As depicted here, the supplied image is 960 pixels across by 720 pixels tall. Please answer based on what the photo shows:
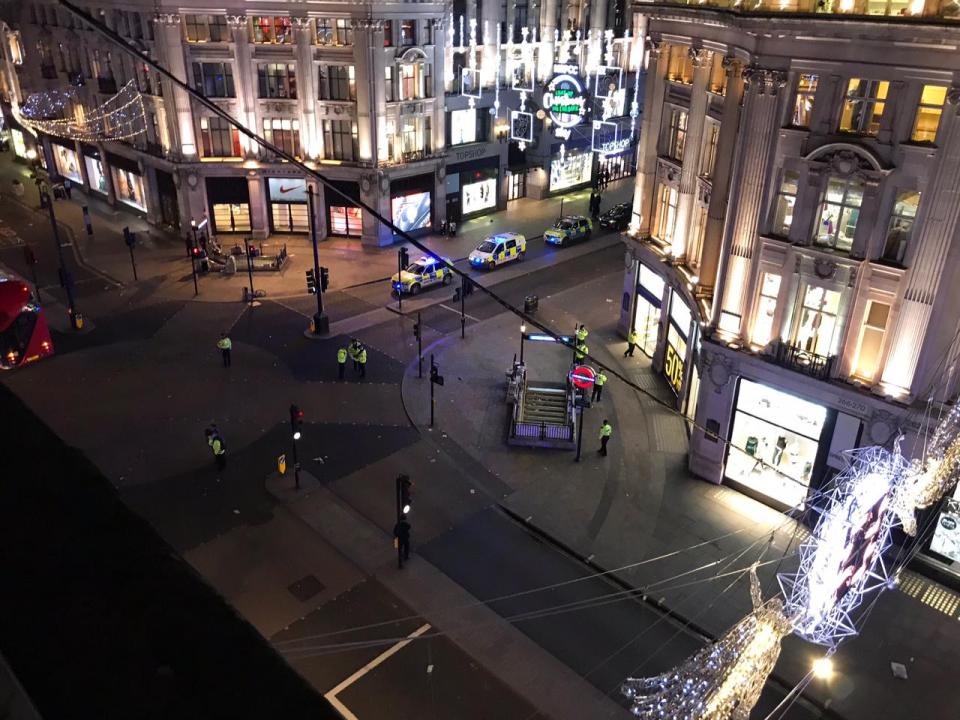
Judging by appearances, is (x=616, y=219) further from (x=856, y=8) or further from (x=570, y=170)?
(x=856, y=8)

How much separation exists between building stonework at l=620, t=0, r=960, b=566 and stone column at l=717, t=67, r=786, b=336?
0.04m

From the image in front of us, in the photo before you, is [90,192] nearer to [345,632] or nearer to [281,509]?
[281,509]

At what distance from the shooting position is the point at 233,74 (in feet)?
149

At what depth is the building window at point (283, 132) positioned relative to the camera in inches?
1842

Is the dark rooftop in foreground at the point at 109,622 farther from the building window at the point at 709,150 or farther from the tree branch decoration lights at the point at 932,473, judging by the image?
the building window at the point at 709,150

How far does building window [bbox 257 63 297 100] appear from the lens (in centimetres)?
4566

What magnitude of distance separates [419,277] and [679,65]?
17.2 metres

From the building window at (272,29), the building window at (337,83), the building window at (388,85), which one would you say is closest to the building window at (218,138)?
the building window at (272,29)

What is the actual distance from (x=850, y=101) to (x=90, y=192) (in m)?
54.8

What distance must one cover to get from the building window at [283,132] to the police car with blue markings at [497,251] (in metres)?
13.2

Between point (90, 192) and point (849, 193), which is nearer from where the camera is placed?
point (849, 193)

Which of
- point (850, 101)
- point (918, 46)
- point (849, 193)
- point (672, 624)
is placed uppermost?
point (918, 46)

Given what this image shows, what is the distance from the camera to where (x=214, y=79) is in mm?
45562

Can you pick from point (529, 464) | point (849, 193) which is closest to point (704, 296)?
point (849, 193)
